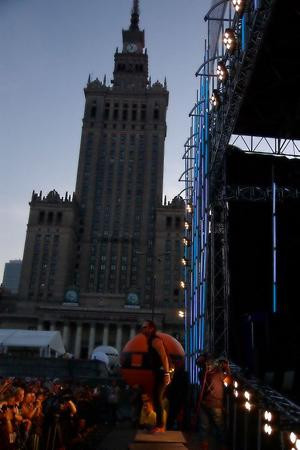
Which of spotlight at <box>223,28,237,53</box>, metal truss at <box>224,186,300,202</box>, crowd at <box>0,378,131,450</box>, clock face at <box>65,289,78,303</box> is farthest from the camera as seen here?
clock face at <box>65,289,78,303</box>

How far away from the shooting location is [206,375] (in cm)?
1252

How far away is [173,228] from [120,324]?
2617cm

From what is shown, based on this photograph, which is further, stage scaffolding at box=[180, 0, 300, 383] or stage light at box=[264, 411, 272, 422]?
stage scaffolding at box=[180, 0, 300, 383]

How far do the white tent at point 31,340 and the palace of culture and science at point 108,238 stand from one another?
45425mm

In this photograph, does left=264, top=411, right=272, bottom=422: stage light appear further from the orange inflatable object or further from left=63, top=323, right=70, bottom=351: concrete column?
left=63, top=323, right=70, bottom=351: concrete column

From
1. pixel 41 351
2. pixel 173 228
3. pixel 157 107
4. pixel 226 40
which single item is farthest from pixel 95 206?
pixel 226 40

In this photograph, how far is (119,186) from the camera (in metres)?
105

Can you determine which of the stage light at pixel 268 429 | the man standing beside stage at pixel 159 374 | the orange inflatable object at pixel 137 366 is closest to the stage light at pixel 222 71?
the orange inflatable object at pixel 137 366

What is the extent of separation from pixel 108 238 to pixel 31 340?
64834 millimetres

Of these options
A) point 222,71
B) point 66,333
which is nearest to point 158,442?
point 222,71

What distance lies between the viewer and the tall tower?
9981 centimetres

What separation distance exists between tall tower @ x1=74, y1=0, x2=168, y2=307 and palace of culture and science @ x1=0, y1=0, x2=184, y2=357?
0.22m

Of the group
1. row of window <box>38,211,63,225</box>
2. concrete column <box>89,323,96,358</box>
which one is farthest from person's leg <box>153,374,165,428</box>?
row of window <box>38,211,63,225</box>

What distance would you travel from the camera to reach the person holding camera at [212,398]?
1252cm
